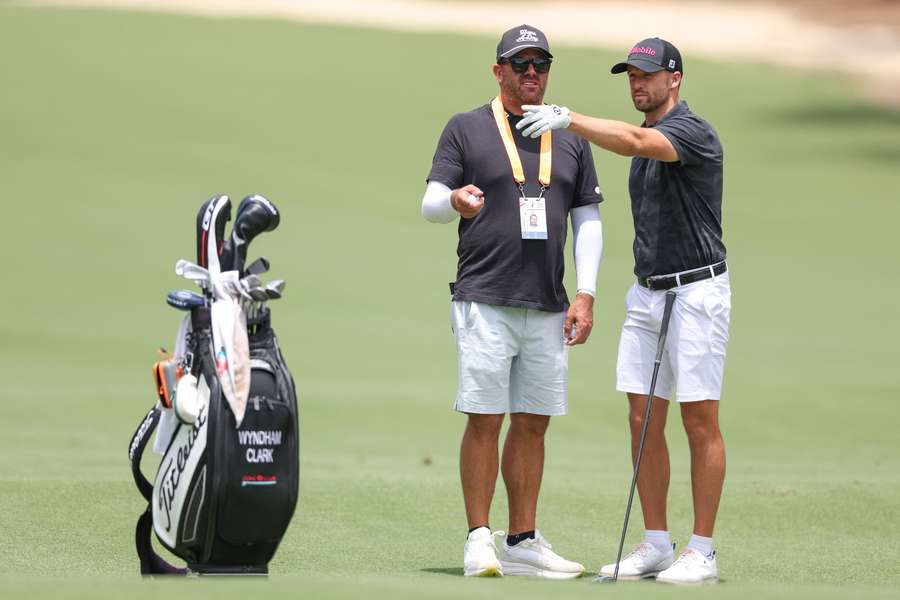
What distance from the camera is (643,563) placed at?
19.7 ft

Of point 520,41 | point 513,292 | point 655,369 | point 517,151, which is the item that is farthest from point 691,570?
point 520,41

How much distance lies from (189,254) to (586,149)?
11.2 meters

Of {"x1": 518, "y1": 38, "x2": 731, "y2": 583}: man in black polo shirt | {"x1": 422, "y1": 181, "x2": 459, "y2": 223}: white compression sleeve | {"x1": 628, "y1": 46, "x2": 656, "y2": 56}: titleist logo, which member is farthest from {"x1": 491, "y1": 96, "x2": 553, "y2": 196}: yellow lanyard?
{"x1": 628, "y1": 46, "x2": 656, "y2": 56}: titleist logo

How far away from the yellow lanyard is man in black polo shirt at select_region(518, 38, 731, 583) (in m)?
0.16

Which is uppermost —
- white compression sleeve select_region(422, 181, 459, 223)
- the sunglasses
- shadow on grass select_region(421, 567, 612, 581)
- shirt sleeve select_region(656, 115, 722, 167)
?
the sunglasses

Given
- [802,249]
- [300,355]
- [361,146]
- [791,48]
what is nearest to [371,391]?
[300,355]

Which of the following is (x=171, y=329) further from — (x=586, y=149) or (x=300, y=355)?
(x=586, y=149)

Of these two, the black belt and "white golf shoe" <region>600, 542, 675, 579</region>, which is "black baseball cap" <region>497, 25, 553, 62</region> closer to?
the black belt

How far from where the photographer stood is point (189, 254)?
56.0 feet

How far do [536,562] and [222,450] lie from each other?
A: 166 cm

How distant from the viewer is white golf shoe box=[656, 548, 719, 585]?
574 cm

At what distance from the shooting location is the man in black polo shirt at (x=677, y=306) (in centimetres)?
596

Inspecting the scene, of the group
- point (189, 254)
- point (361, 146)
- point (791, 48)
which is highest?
point (791, 48)

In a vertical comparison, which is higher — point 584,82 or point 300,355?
point 584,82
